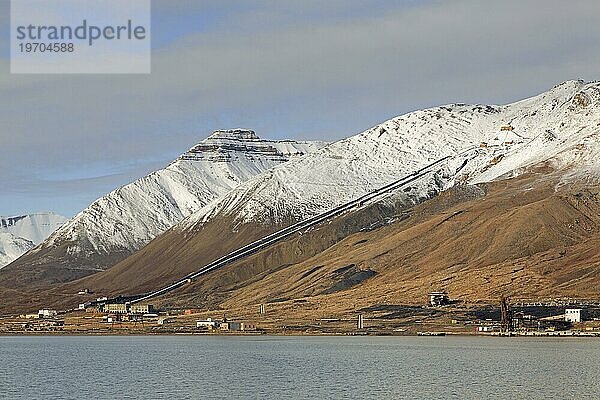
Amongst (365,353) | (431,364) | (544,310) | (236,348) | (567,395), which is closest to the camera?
(567,395)

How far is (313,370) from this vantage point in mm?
118062

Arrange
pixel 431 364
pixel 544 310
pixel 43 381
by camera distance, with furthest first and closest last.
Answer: pixel 544 310, pixel 431 364, pixel 43 381

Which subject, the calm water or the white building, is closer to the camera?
the calm water

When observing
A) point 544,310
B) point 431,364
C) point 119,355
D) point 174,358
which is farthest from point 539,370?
point 544,310

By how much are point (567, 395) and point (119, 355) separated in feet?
239

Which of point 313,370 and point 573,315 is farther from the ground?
point 573,315

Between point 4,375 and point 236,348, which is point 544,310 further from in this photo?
point 4,375

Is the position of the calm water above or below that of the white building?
below

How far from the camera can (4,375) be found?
11719cm

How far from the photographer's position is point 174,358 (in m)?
142

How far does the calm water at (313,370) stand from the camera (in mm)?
96375

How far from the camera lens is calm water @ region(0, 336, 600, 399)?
96375 mm

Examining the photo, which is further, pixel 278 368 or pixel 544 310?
pixel 544 310

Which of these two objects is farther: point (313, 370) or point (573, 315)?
point (573, 315)
